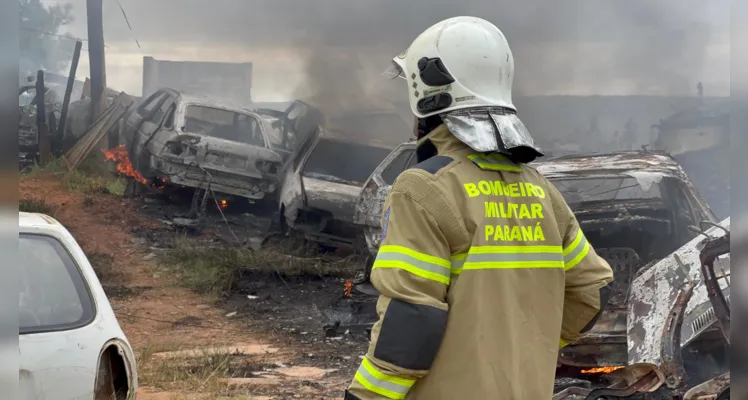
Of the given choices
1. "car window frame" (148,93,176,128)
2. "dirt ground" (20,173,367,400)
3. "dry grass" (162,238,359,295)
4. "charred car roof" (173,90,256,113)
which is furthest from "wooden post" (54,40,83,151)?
"dry grass" (162,238,359,295)

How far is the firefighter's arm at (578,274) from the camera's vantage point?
7.14 ft

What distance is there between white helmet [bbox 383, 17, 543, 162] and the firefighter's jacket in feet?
0.28

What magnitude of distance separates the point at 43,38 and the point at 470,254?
4449 mm

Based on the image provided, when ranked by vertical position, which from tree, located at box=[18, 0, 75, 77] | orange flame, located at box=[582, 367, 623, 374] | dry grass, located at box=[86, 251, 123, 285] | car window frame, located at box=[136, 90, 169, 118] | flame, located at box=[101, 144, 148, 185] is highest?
tree, located at box=[18, 0, 75, 77]

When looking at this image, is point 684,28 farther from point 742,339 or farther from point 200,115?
point 742,339

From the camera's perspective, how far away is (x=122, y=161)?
5.70 m

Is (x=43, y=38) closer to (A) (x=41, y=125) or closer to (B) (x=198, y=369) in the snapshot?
(A) (x=41, y=125)

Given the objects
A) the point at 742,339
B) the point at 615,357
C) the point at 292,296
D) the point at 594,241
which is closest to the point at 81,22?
the point at 292,296

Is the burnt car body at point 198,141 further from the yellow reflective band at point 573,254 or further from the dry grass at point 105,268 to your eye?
the yellow reflective band at point 573,254

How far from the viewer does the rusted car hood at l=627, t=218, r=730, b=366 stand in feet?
14.2

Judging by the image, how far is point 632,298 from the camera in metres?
4.67

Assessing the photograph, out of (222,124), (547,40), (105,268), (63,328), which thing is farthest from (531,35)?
(63,328)

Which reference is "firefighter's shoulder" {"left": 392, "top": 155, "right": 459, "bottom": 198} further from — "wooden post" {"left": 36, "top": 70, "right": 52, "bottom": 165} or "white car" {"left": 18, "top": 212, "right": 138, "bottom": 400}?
"wooden post" {"left": 36, "top": 70, "right": 52, "bottom": 165}

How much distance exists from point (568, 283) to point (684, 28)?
4.65m
